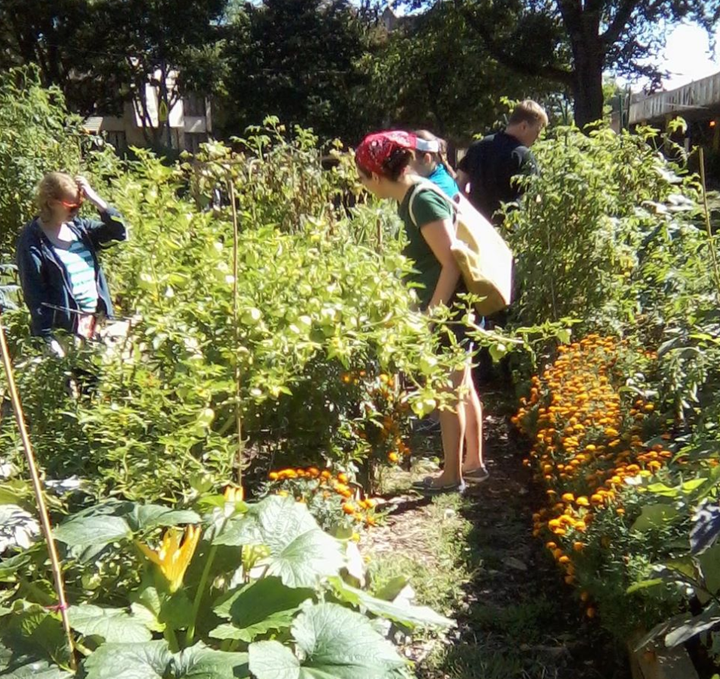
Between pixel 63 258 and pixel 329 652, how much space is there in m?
3.15

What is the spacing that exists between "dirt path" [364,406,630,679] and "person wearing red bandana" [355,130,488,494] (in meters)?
0.34

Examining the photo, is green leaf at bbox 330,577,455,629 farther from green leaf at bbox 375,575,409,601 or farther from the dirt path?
the dirt path

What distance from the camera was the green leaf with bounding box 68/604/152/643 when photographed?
172 cm

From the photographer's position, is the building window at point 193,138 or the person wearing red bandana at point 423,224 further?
the building window at point 193,138

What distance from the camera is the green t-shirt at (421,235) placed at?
3.39 m

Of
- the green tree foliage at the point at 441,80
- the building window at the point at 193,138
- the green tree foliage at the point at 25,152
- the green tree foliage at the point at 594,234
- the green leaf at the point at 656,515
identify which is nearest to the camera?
the green leaf at the point at 656,515

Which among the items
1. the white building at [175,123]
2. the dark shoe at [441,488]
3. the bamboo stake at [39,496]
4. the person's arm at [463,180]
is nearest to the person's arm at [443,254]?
the dark shoe at [441,488]

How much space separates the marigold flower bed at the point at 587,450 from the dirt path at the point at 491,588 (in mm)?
138

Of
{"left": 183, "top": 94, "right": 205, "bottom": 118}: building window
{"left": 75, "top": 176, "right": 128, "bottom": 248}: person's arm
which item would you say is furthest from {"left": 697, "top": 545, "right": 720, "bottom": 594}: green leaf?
{"left": 183, "top": 94, "right": 205, "bottom": 118}: building window

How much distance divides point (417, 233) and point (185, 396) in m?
1.72

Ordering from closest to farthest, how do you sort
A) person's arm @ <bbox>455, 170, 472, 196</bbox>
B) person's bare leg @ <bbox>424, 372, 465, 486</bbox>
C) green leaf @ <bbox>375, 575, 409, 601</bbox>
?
green leaf @ <bbox>375, 575, 409, 601</bbox> → person's bare leg @ <bbox>424, 372, 465, 486</bbox> → person's arm @ <bbox>455, 170, 472, 196</bbox>

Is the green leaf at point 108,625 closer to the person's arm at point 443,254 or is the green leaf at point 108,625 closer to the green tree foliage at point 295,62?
the person's arm at point 443,254

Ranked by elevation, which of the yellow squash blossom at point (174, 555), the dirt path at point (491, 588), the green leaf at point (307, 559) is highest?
the green leaf at point (307, 559)

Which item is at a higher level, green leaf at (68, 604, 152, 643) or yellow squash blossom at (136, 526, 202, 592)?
yellow squash blossom at (136, 526, 202, 592)
